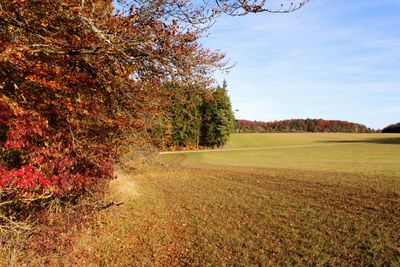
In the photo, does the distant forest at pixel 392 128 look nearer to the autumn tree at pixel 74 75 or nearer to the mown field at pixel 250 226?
the mown field at pixel 250 226

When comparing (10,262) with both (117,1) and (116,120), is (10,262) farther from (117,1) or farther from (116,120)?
(117,1)

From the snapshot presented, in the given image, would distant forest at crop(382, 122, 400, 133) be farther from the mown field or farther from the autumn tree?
the autumn tree

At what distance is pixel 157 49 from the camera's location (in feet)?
24.5

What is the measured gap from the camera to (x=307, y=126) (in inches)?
5089

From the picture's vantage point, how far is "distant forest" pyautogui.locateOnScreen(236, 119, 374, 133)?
121675 mm

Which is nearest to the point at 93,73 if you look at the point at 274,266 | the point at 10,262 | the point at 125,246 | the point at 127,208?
the point at 10,262

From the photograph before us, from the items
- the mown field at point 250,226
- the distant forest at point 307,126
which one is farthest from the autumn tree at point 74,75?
the distant forest at point 307,126

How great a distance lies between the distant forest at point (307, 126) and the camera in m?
122

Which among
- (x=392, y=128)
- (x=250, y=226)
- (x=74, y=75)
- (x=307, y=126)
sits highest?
(x=392, y=128)

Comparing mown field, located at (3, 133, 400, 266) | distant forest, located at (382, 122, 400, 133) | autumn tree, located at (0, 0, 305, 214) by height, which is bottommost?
mown field, located at (3, 133, 400, 266)

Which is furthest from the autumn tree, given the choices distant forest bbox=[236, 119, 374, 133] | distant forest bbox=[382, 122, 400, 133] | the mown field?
distant forest bbox=[382, 122, 400, 133]

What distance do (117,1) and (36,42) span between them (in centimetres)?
234

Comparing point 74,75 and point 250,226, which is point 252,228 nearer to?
point 250,226

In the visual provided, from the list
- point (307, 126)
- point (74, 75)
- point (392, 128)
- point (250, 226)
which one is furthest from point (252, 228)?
point (307, 126)
